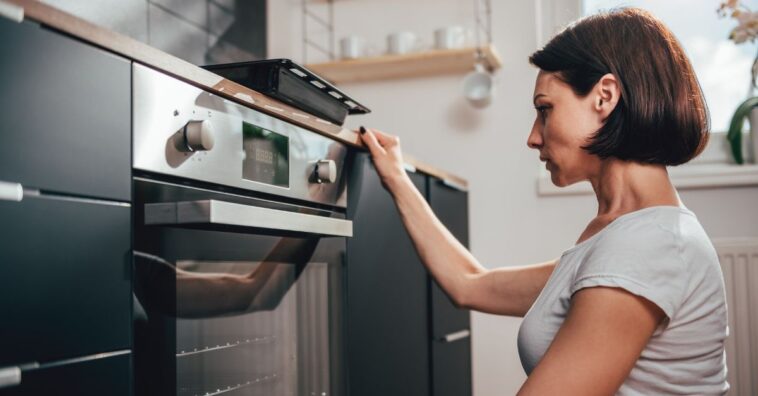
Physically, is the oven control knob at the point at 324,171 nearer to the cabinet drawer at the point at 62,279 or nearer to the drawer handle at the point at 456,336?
the cabinet drawer at the point at 62,279

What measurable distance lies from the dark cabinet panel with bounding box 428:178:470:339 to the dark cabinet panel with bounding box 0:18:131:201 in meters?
1.19

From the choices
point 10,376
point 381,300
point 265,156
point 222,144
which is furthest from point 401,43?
point 10,376

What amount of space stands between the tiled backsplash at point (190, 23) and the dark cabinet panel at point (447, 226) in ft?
2.58

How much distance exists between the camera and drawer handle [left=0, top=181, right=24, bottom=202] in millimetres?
736

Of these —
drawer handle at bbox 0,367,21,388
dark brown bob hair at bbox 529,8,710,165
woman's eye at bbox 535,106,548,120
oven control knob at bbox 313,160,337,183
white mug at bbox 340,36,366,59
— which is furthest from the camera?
white mug at bbox 340,36,366,59

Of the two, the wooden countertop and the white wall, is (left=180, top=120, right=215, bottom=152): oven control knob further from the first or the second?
the white wall

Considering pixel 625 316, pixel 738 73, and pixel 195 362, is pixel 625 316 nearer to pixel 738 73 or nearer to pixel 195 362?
pixel 195 362

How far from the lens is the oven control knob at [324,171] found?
140 centimetres

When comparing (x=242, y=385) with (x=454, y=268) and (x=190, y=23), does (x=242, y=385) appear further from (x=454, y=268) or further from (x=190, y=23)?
(x=190, y=23)

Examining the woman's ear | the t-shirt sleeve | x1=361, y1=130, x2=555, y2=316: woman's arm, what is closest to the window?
x1=361, y1=130, x2=555, y2=316: woman's arm

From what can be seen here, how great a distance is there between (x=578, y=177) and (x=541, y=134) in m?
0.09

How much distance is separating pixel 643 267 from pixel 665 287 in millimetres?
36

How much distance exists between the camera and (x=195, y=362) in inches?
40.4

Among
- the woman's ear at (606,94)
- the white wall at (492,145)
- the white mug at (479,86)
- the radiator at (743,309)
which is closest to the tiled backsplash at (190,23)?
the white wall at (492,145)
